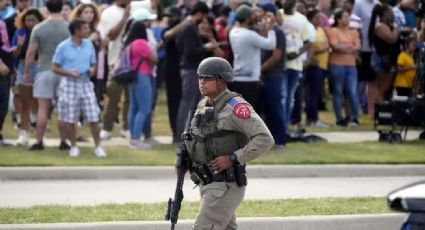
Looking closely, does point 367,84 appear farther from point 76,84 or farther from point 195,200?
point 195,200

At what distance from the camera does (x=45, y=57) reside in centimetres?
1580

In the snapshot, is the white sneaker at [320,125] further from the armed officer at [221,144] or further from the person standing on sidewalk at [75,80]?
the armed officer at [221,144]

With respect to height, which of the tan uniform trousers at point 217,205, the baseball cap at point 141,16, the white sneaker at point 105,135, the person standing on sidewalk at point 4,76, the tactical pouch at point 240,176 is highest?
the tactical pouch at point 240,176

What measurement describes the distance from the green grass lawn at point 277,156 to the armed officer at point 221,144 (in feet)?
20.0

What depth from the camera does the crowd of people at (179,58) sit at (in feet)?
50.6

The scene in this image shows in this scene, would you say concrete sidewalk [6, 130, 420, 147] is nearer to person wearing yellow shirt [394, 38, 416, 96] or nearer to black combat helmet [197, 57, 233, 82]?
person wearing yellow shirt [394, 38, 416, 96]

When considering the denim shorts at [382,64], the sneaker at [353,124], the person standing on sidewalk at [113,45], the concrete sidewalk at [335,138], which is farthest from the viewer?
the denim shorts at [382,64]

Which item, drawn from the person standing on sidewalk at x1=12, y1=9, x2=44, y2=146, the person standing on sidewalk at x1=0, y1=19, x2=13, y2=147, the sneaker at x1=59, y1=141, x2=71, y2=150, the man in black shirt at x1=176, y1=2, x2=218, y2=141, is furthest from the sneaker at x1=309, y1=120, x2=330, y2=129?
the person standing on sidewalk at x1=0, y1=19, x2=13, y2=147

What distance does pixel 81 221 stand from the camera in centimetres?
1072

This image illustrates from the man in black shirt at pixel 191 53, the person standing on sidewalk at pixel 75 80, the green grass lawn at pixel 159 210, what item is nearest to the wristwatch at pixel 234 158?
the green grass lawn at pixel 159 210

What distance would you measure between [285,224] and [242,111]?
2.38 m

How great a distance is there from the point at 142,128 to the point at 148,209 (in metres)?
5.01

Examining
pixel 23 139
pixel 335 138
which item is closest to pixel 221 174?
pixel 23 139

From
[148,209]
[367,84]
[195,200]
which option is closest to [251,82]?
[195,200]
